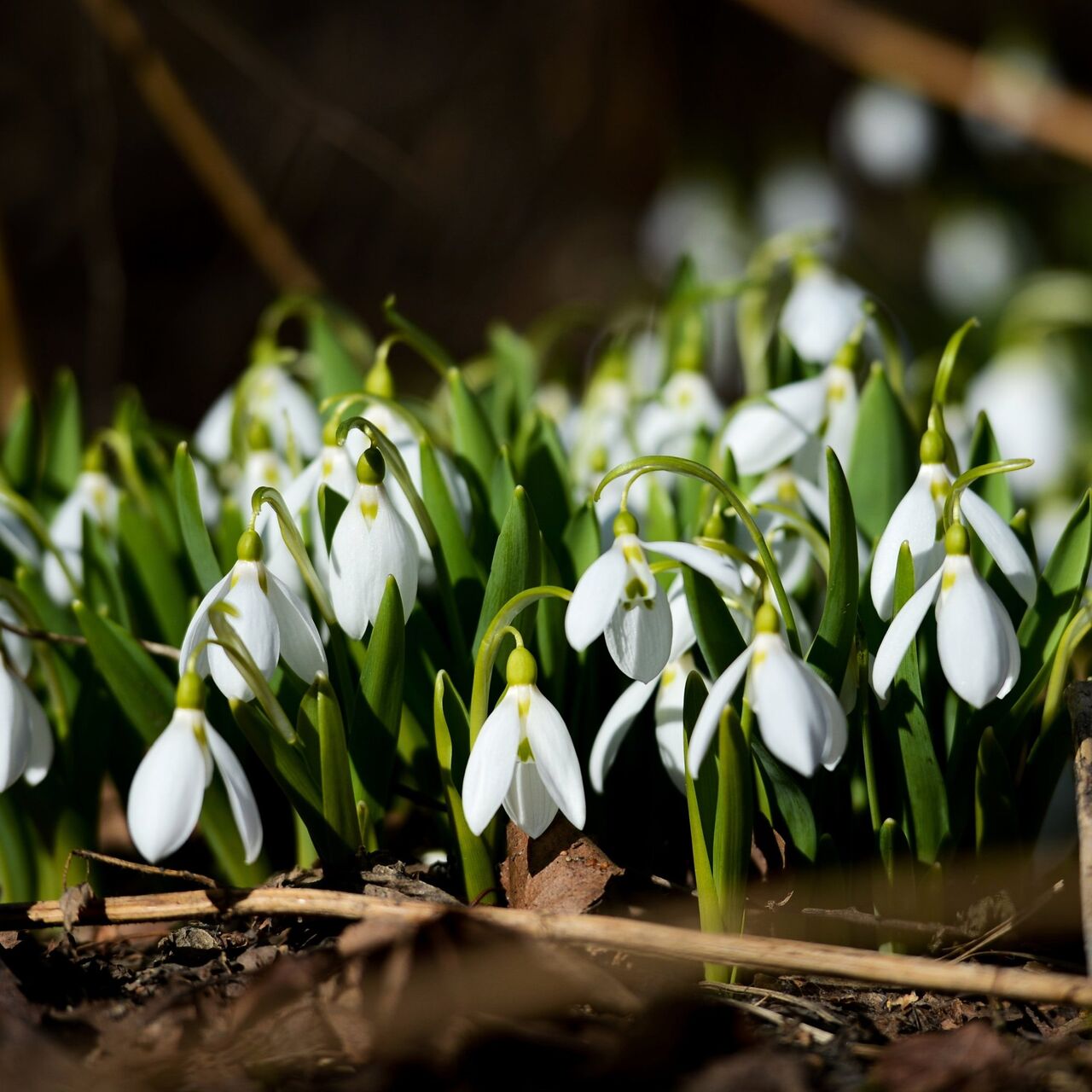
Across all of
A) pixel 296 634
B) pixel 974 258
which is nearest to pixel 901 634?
pixel 296 634

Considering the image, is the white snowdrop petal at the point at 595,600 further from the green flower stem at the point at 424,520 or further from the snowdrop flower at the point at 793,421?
the snowdrop flower at the point at 793,421

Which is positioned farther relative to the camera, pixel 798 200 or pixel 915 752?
pixel 798 200

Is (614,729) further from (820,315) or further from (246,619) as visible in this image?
(820,315)

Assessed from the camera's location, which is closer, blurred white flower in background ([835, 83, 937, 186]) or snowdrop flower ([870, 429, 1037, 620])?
snowdrop flower ([870, 429, 1037, 620])

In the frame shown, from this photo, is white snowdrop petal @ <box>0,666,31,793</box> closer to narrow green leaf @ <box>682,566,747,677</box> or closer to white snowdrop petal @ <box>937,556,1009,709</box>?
narrow green leaf @ <box>682,566,747,677</box>

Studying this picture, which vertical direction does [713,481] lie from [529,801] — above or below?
above

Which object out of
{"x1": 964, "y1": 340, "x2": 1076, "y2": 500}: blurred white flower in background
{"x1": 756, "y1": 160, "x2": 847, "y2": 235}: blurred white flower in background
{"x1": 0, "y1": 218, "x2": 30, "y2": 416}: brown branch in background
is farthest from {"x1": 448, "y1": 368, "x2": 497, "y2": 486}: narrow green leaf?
{"x1": 756, "y1": 160, "x2": 847, "y2": 235}: blurred white flower in background

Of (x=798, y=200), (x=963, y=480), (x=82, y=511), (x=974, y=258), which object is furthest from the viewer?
(x=798, y=200)
